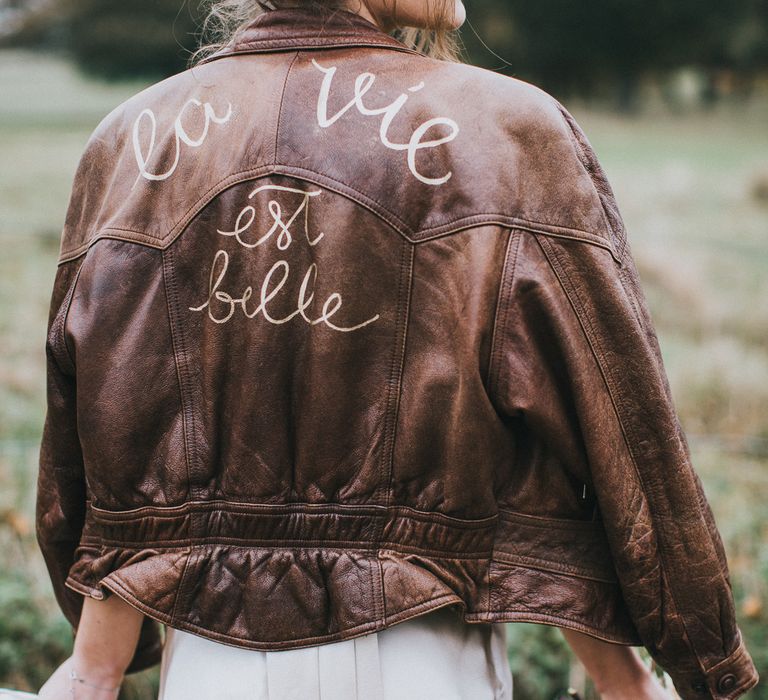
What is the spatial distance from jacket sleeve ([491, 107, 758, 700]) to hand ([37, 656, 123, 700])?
807 millimetres

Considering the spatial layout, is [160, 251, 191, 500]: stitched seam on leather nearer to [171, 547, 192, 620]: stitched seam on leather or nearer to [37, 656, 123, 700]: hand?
[171, 547, 192, 620]: stitched seam on leather

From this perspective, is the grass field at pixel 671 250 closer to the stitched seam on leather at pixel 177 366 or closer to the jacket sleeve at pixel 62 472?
the jacket sleeve at pixel 62 472

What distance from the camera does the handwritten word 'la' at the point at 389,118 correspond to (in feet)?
4.05

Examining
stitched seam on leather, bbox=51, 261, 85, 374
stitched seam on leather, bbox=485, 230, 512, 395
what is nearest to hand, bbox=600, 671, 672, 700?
stitched seam on leather, bbox=485, 230, 512, 395

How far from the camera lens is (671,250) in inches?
190

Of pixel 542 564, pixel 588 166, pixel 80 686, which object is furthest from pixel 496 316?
pixel 80 686

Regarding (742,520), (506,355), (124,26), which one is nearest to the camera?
(506,355)

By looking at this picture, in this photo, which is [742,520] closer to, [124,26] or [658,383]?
[658,383]

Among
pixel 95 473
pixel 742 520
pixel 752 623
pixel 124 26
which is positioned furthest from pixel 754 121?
pixel 95 473

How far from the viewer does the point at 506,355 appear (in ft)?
4.07

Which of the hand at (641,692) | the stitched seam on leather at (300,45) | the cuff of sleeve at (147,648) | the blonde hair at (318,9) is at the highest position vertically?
the blonde hair at (318,9)

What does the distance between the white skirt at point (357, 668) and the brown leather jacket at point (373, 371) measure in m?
0.04

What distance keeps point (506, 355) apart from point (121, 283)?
22.5 inches

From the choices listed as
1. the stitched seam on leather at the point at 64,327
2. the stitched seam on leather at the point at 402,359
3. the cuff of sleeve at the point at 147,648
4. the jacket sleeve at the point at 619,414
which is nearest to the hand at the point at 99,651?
the cuff of sleeve at the point at 147,648
